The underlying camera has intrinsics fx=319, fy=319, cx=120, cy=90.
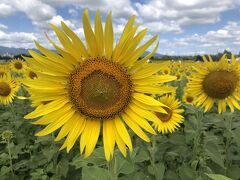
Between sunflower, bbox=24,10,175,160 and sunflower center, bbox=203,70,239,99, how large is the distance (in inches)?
104

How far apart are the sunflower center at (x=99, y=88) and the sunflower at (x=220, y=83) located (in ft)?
8.92

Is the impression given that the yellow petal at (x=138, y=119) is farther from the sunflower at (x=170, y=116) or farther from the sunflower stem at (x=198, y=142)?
the sunflower at (x=170, y=116)

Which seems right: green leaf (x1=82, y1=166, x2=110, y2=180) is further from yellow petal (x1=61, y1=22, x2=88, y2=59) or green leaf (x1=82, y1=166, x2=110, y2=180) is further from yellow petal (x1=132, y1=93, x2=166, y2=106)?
yellow petal (x1=61, y1=22, x2=88, y2=59)

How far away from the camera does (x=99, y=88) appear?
249 centimetres

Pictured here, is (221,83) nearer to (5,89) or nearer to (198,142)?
(198,142)

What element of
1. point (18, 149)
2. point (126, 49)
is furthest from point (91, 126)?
point (18, 149)

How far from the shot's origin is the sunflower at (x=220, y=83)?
190 inches

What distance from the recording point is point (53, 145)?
5.32m

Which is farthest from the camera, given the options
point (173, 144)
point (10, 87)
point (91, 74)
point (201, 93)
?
point (10, 87)

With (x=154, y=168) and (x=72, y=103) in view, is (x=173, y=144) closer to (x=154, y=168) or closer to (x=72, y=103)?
(x=154, y=168)

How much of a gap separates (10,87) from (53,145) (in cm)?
422

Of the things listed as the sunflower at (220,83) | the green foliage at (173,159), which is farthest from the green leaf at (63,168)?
the sunflower at (220,83)

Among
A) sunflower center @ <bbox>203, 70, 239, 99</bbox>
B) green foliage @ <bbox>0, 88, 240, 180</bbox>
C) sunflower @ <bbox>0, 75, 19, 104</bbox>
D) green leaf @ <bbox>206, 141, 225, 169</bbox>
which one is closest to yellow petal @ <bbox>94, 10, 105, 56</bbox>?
green foliage @ <bbox>0, 88, 240, 180</bbox>

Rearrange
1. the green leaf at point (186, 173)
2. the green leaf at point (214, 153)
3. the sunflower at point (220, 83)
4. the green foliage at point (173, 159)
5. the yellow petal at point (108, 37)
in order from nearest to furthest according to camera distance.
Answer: the yellow petal at point (108, 37) → the green leaf at point (186, 173) → the green foliage at point (173, 159) → the green leaf at point (214, 153) → the sunflower at point (220, 83)
